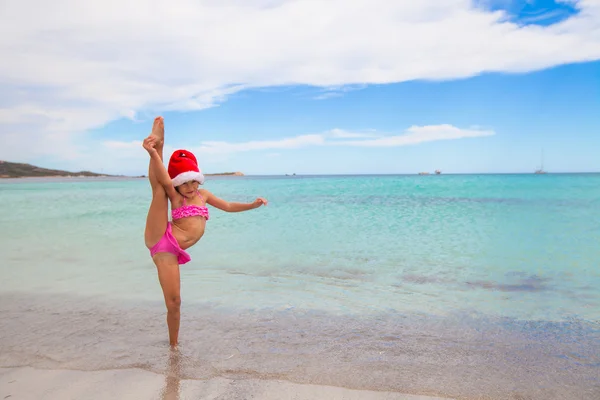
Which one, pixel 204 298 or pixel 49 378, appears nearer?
pixel 49 378

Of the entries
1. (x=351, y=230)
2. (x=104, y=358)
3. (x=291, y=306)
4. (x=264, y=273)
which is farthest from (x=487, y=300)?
(x=351, y=230)

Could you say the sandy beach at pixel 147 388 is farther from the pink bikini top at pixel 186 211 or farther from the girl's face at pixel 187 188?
the girl's face at pixel 187 188

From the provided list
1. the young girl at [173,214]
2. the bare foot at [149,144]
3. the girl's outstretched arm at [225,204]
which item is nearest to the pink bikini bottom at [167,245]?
the young girl at [173,214]

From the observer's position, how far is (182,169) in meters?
4.04

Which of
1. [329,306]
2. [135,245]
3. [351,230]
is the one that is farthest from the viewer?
[351,230]

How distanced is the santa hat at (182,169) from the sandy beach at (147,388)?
173cm

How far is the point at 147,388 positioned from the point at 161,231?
1.32 meters

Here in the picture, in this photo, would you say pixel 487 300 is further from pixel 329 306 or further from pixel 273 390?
pixel 273 390

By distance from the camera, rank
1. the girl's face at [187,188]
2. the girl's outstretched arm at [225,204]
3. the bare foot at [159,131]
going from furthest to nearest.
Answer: the girl's outstretched arm at [225,204] → the girl's face at [187,188] → the bare foot at [159,131]

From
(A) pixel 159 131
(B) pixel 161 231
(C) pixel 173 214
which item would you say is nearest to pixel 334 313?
(C) pixel 173 214

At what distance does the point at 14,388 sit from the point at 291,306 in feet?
10.5

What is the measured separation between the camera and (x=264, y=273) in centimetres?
795

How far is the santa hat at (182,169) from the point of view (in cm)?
402

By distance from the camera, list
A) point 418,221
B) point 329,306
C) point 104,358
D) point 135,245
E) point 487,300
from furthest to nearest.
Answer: point 418,221 → point 135,245 → point 487,300 → point 329,306 → point 104,358
